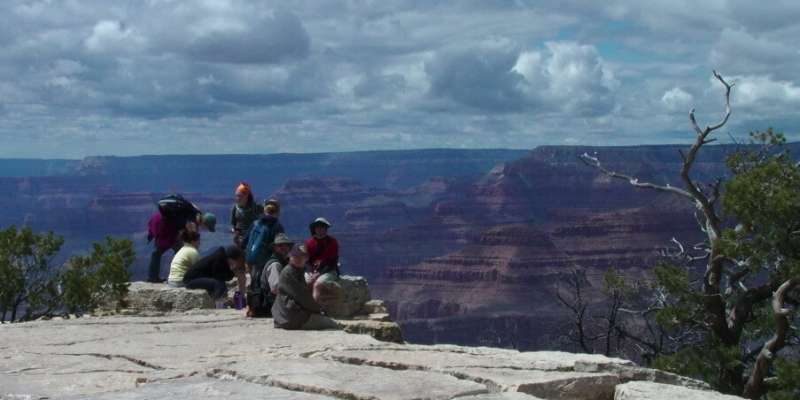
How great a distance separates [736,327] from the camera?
69.5 feet

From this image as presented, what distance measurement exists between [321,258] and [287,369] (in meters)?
4.95

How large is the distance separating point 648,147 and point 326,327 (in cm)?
13120

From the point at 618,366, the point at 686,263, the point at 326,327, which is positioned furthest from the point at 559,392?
the point at 686,263

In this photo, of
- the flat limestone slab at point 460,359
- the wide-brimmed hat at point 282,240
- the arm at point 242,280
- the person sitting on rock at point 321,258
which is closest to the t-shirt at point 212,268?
the arm at point 242,280

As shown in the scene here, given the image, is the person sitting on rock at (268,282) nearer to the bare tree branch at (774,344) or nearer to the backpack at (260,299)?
the backpack at (260,299)

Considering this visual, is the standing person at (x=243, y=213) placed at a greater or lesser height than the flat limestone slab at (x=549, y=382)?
greater

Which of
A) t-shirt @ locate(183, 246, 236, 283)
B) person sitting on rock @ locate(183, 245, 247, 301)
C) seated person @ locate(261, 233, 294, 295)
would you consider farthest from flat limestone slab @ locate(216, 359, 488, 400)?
t-shirt @ locate(183, 246, 236, 283)

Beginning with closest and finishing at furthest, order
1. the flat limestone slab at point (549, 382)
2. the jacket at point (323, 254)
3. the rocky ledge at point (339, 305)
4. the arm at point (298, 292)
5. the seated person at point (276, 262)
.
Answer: the flat limestone slab at point (549, 382) → the arm at point (298, 292) → the seated person at point (276, 262) → the rocky ledge at point (339, 305) → the jacket at point (323, 254)

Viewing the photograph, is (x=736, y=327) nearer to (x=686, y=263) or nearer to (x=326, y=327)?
(x=686, y=263)

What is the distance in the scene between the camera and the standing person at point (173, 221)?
52.5ft

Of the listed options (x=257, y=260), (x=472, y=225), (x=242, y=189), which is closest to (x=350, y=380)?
(x=257, y=260)

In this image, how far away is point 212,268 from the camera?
15.3 m

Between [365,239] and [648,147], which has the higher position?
[648,147]

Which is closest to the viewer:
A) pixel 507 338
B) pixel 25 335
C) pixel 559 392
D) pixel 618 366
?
pixel 559 392
